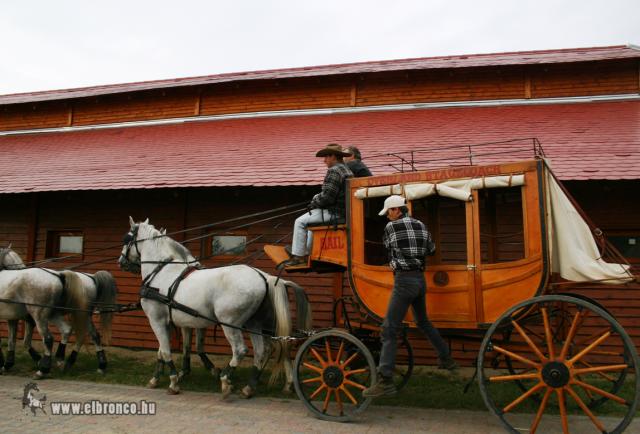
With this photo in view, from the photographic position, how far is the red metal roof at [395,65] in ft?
31.5

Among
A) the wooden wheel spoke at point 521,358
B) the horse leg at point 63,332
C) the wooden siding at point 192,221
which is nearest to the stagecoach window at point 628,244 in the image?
the wooden siding at point 192,221

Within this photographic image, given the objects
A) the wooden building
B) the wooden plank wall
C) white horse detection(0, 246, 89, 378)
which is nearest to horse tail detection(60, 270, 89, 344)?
white horse detection(0, 246, 89, 378)

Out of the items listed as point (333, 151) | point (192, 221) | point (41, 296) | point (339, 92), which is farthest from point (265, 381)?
point (339, 92)

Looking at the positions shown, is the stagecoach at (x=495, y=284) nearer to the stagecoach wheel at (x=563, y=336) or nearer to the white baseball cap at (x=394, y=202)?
the stagecoach wheel at (x=563, y=336)

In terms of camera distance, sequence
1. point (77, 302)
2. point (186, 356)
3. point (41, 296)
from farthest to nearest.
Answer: point (77, 302), point (41, 296), point (186, 356)

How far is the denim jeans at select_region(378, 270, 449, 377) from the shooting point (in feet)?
13.5

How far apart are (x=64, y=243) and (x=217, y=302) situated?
5.72 meters

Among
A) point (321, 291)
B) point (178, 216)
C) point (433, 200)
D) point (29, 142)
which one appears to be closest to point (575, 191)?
point (433, 200)

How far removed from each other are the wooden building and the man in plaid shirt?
107 inches

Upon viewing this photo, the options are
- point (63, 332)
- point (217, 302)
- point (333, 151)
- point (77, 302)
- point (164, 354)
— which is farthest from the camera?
point (63, 332)

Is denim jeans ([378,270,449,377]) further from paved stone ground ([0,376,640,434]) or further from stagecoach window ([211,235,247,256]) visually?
stagecoach window ([211,235,247,256])

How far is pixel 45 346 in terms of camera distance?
247 inches

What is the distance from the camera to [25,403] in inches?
190

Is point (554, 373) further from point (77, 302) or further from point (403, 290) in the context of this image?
point (77, 302)
